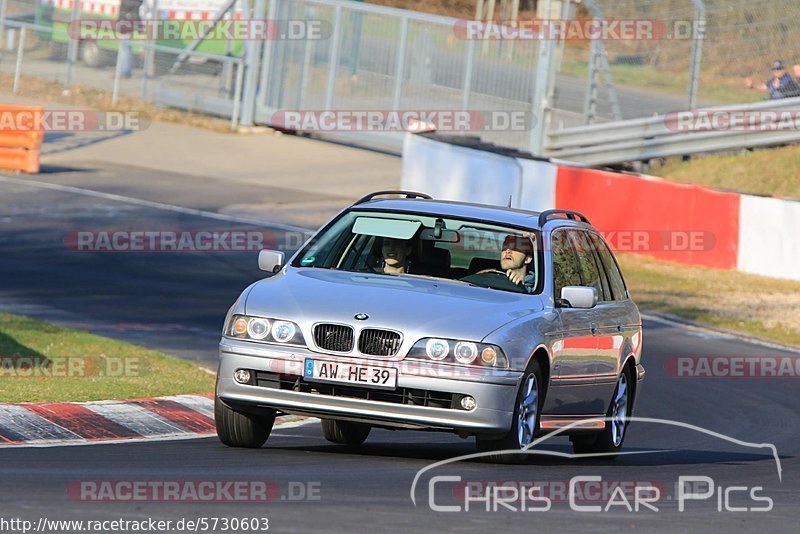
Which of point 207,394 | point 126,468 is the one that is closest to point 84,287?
point 207,394

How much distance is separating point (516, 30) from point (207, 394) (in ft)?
66.4

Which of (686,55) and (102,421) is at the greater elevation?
(686,55)

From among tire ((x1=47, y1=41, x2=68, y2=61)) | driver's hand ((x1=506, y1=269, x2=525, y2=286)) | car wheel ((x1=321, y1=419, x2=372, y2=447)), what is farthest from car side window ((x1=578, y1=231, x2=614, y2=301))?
tire ((x1=47, y1=41, x2=68, y2=61))

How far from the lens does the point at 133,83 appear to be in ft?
118

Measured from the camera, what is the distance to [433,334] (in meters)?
8.42

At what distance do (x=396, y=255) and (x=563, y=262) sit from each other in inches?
42.1

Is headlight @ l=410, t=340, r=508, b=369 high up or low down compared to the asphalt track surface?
up

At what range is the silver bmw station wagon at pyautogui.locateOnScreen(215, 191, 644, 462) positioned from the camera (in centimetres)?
844

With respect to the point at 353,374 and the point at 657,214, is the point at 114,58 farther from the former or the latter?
the point at 353,374

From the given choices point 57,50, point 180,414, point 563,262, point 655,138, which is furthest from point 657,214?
point 57,50

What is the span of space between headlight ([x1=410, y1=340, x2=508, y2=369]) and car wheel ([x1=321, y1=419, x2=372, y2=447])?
1.69 m

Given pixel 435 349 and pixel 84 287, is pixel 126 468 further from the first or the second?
pixel 84 287

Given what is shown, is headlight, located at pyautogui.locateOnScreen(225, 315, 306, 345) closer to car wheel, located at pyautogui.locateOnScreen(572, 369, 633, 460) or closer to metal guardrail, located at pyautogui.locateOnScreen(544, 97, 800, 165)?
car wheel, located at pyautogui.locateOnScreen(572, 369, 633, 460)

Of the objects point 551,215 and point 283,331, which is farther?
point 551,215
